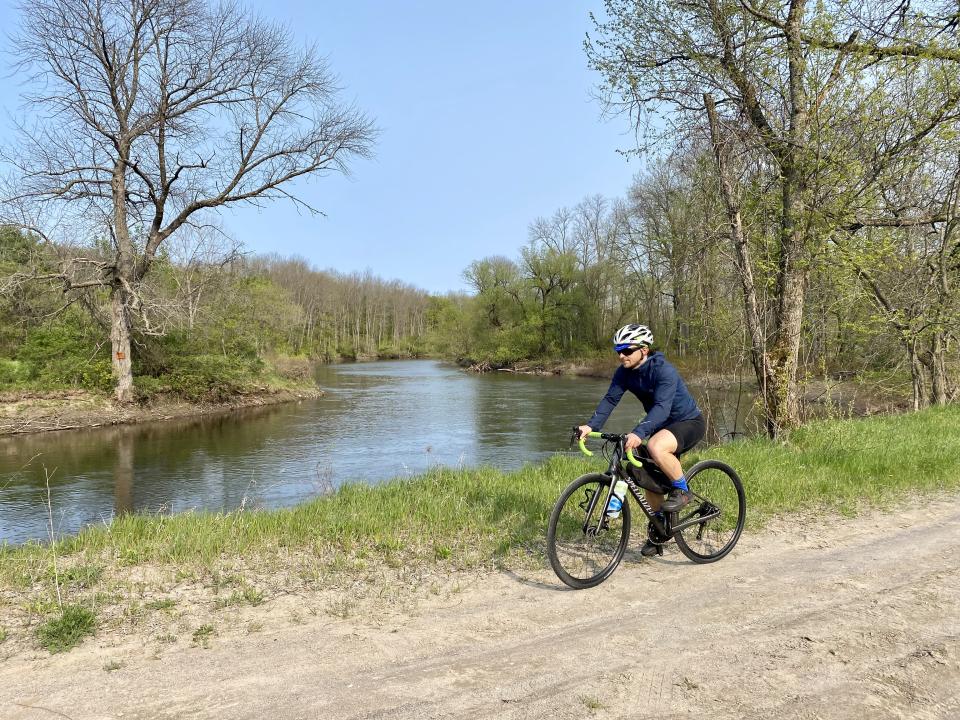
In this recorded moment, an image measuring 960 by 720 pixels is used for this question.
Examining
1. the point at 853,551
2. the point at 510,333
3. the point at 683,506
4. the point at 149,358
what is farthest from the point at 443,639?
the point at 510,333

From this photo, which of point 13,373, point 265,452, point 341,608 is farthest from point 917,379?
point 13,373

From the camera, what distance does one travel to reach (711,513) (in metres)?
4.82

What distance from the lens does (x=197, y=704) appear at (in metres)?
2.80

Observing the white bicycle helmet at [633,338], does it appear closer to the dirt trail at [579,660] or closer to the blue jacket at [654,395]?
the blue jacket at [654,395]

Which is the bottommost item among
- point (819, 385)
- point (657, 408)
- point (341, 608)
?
point (341, 608)

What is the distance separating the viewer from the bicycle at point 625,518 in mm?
4230

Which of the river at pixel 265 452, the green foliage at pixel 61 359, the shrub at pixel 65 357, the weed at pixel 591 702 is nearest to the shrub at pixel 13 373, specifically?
the green foliage at pixel 61 359

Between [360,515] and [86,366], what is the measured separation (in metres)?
20.3

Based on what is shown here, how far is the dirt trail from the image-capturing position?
9.07 ft

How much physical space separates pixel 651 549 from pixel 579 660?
181cm

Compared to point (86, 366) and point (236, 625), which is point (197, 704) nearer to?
point (236, 625)

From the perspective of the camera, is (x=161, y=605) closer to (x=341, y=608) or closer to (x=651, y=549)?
(x=341, y=608)

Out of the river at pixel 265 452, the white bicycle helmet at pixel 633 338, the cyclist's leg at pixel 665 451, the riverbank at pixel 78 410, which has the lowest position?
the river at pixel 265 452

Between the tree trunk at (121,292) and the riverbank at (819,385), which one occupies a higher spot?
the tree trunk at (121,292)
